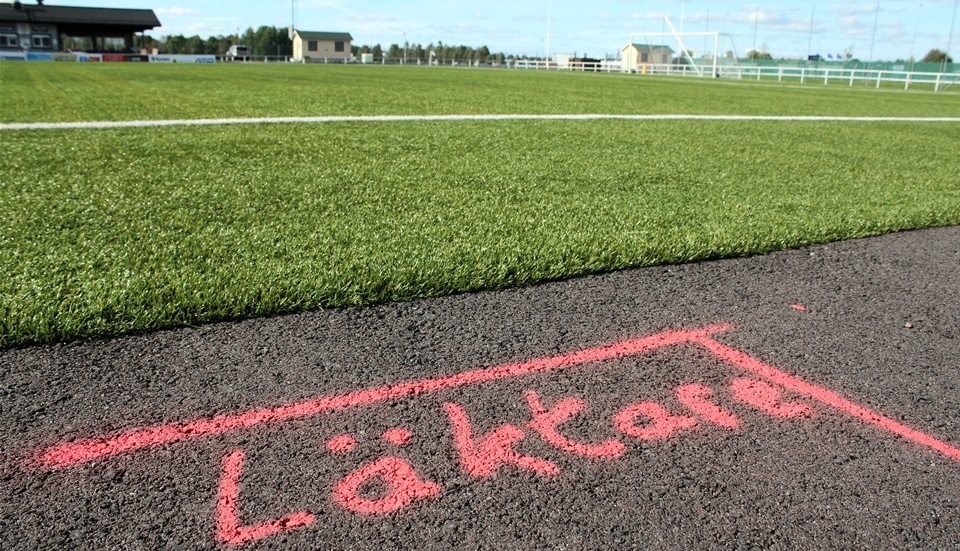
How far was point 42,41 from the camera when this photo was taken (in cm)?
6338

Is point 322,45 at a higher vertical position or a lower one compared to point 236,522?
higher

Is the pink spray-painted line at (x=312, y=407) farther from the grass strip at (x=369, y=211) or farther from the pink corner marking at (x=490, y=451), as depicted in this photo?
the grass strip at (x=369, y=211)

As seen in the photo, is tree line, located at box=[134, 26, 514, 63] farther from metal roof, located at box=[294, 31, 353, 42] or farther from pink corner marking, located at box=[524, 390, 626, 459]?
pink corner marking, located at box=[524, 390, 626, 459]

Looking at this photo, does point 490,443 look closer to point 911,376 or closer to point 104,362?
point 104,362

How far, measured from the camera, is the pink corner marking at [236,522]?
5.50ft

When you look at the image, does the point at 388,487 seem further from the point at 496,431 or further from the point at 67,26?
the point at 67,26

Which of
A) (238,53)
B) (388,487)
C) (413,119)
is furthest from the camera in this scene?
(238,53)

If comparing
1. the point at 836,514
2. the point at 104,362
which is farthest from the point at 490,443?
the point at 104,362

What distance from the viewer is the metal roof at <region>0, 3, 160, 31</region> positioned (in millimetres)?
61781

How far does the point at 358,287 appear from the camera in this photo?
129 inches

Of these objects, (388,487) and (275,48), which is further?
(275,48)

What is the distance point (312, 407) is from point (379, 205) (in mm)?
2694

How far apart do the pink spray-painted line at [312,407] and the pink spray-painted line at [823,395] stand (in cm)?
15

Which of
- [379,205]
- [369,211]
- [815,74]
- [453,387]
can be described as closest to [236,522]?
[453,387]
